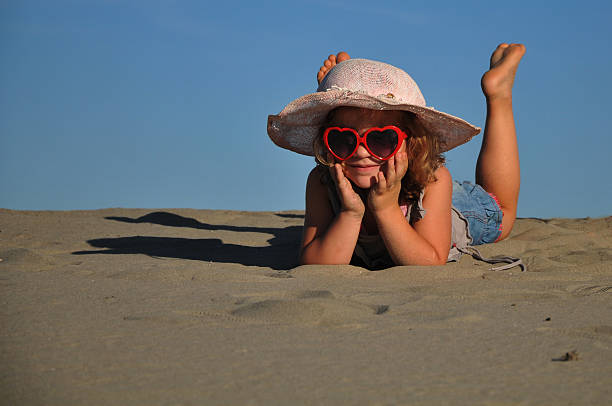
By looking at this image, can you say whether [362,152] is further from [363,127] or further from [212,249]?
[212,249]

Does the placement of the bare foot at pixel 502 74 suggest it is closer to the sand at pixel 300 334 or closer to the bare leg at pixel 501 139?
the bare leg at pixel 501 139

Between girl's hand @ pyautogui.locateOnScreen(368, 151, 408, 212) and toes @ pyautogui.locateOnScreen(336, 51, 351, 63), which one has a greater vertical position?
toes @ pyautogui.locateOnScreen(336, 51, 351, 63)

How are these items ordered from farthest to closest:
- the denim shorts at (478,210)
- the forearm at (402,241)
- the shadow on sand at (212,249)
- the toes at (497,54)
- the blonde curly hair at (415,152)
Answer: the toes at (497,54) < the denim shorts at (478,210) < the shadow on sand at (212,249) < the blonde curly hair at (415,152) < the forearm at (402,241)

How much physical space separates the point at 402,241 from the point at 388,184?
1.21ft

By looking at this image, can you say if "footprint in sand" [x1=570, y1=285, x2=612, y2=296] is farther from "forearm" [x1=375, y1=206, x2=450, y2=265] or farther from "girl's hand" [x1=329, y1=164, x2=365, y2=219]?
"girl's hand" [x1=329, y1=164, x2=365, y2=219]

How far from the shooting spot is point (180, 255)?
479 centimetres

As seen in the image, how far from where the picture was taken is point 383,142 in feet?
11.2

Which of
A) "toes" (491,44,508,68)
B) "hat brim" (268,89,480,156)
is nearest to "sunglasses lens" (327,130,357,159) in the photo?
"hat brim" (268,89,480,156)

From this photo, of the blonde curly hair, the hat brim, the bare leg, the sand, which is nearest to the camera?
the sand

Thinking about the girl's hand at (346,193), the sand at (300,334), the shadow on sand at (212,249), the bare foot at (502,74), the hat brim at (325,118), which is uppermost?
the bare foot at (502,74)

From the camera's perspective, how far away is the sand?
1.51m

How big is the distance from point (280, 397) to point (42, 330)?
1034mm

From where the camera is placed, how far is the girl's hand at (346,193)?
3475mm

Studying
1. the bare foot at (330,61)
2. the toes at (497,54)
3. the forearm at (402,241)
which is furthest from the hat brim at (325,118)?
the toes at (497,54)
